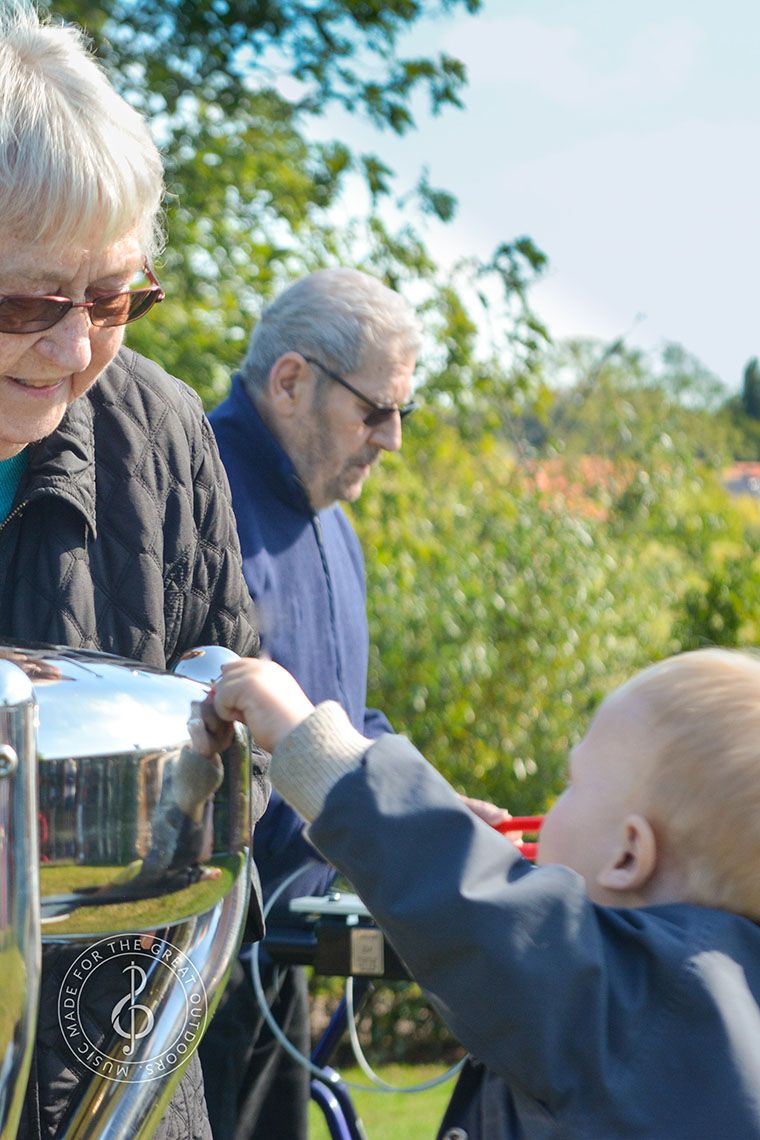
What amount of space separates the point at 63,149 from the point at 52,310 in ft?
0.57

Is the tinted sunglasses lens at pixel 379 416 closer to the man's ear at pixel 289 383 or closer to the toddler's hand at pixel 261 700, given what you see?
the man's ear at pixel 289 383

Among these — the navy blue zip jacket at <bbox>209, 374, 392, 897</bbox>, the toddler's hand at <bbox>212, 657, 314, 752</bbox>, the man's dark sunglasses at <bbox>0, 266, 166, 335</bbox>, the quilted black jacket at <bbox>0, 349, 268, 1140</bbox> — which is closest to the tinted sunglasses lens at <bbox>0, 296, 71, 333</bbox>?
the man's dark sunglasses at <bbox>0, 266, 166, 335</bbox>

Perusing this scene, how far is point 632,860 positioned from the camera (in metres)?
1.56

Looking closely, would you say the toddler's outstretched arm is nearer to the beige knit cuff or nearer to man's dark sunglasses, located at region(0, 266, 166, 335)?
the beige knit cuff

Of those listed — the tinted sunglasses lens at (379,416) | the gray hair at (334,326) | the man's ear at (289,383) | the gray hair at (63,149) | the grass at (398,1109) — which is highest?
the gray hair at (63,149)

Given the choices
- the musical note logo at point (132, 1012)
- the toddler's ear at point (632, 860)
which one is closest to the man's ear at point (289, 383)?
the toddler's ear at point (632, 860)

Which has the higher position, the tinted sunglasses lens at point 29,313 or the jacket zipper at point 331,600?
the tinted sunglasses lens at point 29,313

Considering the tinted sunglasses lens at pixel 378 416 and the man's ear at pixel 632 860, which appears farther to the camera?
the tinted sunglasses lens at pixel 378 416

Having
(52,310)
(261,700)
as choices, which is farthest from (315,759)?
(52,310)

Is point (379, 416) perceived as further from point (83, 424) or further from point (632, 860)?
point (632, 860)

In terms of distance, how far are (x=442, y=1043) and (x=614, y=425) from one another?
3.37 m

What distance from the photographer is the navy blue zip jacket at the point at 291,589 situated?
10.5ft

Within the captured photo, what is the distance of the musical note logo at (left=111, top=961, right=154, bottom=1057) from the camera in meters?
1.14

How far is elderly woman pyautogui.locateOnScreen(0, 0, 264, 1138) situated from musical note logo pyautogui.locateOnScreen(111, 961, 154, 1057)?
261mm
